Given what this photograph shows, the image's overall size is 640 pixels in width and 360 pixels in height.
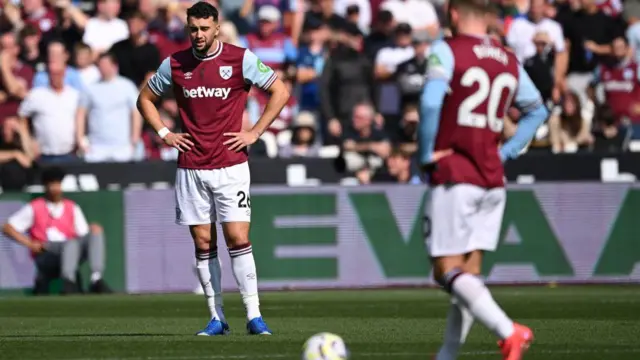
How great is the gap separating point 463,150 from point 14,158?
12230 mm

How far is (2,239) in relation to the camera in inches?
762

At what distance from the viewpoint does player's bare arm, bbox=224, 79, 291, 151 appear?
11844 millimetres

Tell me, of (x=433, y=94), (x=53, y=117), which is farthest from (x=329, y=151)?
(x=433, y=94)

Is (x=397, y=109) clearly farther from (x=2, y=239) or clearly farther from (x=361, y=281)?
(x=2, y=239)

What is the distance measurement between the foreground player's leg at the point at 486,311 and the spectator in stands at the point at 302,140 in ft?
40.4

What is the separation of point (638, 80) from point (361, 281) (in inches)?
233

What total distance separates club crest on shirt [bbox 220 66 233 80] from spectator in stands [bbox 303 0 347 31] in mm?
11199

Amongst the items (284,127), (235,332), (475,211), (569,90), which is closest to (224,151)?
(235,332)

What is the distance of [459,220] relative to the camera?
8602 millimetres

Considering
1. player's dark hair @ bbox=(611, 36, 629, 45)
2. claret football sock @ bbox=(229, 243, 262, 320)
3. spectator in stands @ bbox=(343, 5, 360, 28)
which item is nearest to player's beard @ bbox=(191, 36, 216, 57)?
claret football sock @ bbox=(229, 243, 262, 320)

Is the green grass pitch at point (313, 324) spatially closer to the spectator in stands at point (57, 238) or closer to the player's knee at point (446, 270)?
the spectator in stands at point (57, 238)

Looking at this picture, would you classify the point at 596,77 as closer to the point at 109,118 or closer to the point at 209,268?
the point at 109,118

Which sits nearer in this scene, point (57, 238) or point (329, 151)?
point (57, 238)

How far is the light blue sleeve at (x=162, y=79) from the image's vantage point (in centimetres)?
1205
